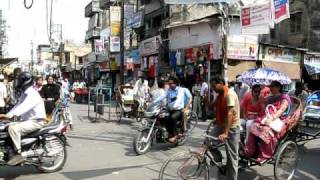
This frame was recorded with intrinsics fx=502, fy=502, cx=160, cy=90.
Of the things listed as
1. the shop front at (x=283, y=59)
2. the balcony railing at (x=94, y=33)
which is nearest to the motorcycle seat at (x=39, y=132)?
the shop front at (x=283, y=59)

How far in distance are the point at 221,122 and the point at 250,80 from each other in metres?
6.41

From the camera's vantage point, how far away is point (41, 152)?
8.97 metres

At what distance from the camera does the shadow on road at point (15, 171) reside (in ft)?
29.7

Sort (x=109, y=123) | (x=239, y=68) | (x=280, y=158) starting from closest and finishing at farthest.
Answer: (x=280, y=158) < (x=109, y=123) < (x=239, y=68)

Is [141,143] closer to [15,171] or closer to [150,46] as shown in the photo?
[15,171]

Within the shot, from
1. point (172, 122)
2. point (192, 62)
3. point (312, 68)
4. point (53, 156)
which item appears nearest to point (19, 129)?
point (53, 156)

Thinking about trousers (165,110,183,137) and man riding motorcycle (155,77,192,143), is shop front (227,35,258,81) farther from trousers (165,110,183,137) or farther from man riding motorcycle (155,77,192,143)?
trousers (165,110,183,137)

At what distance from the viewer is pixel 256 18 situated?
1600cm

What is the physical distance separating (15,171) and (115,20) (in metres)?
44.7

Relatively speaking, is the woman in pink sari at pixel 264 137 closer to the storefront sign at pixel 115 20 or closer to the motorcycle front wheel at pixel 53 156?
the motorcycle front wheel at pixel 53 156

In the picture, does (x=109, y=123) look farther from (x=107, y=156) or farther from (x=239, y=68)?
(x=239, y=68)

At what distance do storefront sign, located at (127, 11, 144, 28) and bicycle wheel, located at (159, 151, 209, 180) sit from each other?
34.3 meters

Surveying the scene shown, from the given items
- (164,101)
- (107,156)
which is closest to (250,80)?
(164,101)

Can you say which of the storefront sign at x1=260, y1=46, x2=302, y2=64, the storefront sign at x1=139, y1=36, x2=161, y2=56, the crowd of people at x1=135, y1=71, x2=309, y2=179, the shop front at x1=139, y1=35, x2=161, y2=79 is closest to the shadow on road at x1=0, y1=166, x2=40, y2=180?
the crowd of people at x1=135, y1=71, x2=309, y2=179
